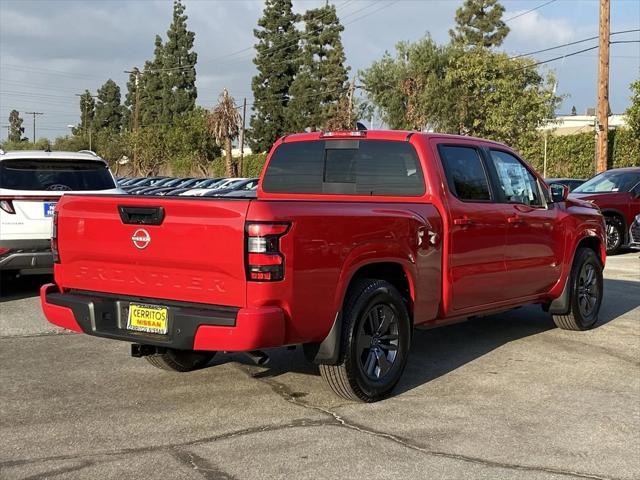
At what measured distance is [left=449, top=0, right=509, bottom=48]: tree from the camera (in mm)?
56281

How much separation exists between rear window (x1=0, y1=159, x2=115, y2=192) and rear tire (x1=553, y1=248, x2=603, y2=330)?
583cm

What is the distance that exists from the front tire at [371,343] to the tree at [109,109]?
9819cm

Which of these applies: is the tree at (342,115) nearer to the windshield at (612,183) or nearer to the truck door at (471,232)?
the windshield at (612,183)

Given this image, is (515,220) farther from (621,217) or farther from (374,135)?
(621,217)

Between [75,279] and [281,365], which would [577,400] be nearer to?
[281,365]

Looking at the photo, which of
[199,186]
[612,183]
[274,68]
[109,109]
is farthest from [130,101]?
[612,183]

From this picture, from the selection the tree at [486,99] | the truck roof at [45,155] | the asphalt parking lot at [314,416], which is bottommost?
the asphalt parking lot at [314,416]

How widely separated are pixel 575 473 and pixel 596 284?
4.41 metres

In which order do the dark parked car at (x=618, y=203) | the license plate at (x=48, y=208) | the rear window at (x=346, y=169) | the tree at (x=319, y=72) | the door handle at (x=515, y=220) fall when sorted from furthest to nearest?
the tree at (x=319, y=72) → the dark parked car at (x=618, y=203) → the license plate at (x=48, y=208) → the door handle at (x=515, y=220) → the rear window at (x=346, y=169)

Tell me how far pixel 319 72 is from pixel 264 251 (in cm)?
5886

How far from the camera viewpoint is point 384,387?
17.2 feet

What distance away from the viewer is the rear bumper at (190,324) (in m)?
4.32

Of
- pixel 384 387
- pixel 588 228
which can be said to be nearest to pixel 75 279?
pixel 384 387

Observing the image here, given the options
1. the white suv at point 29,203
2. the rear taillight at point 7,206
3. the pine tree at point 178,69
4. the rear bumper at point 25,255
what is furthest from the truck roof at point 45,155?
the pine tree at point 178,69
